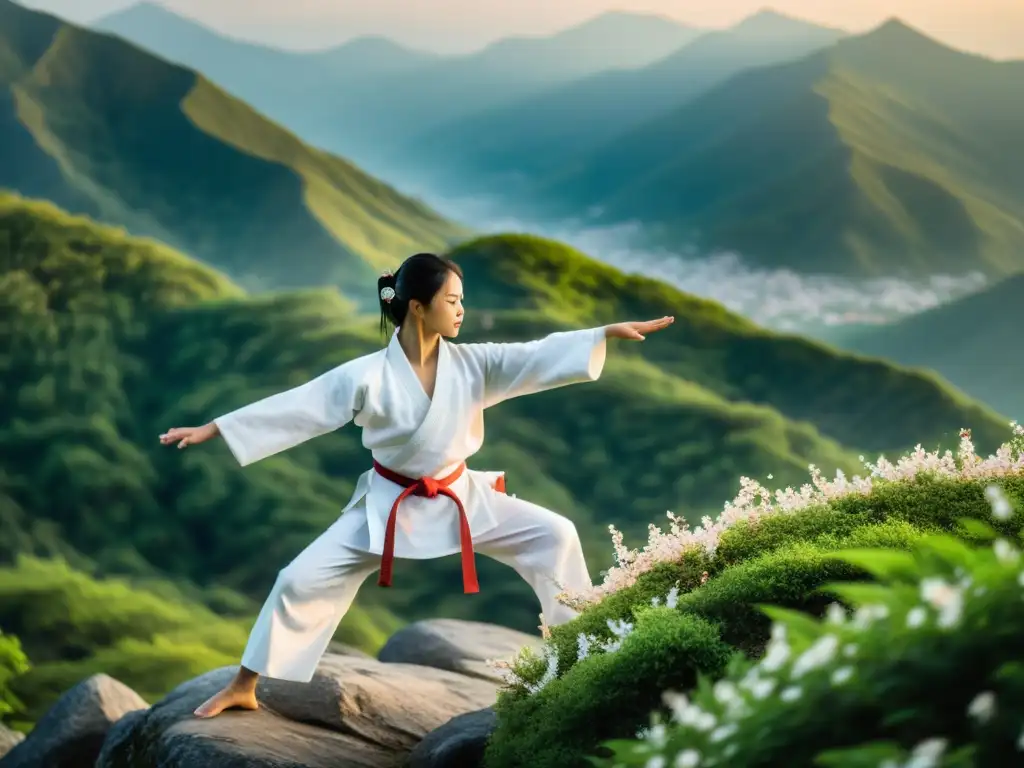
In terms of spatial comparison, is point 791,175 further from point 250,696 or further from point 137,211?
point 250,696

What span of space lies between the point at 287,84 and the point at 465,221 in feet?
10.9

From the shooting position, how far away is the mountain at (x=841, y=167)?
16.4 meters

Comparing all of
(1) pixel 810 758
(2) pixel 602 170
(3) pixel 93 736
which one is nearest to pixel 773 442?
(2) pixel 602 170

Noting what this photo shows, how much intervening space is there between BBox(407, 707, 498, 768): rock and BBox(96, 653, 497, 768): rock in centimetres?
→ 29

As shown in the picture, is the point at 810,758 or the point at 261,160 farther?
the point at 261,160

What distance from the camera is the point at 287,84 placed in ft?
62.2

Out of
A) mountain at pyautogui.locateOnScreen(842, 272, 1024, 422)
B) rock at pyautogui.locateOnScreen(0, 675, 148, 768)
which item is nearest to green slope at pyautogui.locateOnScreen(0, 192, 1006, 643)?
mountain at pyautogui.locateOnScreen(842, 272, 1024, 422)

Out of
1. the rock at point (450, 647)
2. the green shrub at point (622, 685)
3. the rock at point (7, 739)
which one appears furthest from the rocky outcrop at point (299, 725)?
the rock at point (7, 739)

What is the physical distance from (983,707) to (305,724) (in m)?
3.06

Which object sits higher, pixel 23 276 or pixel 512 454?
pixel 23 276

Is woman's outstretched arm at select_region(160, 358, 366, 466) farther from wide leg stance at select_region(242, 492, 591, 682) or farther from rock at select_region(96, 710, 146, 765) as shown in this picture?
rock at select_region(96, 710, 146, 765)

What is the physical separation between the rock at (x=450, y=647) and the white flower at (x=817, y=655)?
3.87 metres

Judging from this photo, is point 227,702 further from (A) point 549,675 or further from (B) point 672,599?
(B) point 672,599

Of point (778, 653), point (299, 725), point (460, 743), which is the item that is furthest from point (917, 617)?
point (299, 725)
